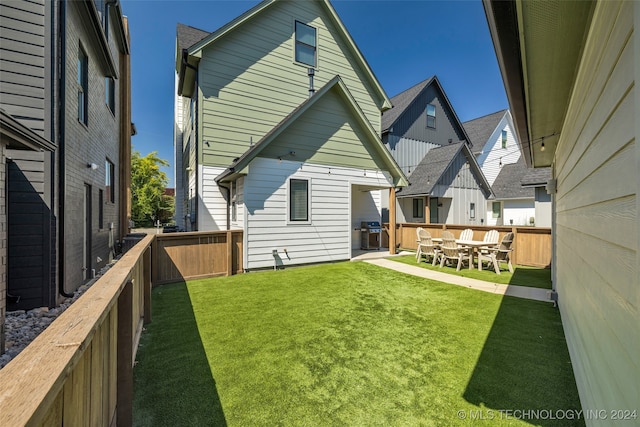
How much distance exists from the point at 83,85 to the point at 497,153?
2637 cm

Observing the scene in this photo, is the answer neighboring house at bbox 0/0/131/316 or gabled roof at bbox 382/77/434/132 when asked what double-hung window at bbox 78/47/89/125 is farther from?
gabled roof at bbox 382/77/434/132

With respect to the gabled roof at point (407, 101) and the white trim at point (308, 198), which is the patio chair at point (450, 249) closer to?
the white trim at point (308, 198)

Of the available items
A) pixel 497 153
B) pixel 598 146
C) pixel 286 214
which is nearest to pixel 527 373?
pixel 598 146

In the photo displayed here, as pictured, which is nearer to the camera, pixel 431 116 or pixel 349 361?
pixel 349 361

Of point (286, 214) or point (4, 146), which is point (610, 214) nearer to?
point (4, 146)

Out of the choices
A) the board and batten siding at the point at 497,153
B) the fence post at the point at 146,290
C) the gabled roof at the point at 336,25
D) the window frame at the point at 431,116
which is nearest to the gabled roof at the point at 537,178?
the window frame at the point at 431,116

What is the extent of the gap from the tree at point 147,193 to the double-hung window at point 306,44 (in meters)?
25.9

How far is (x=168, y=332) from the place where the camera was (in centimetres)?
441

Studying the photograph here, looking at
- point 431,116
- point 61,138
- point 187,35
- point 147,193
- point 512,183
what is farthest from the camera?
point 147,193

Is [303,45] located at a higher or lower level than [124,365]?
higher

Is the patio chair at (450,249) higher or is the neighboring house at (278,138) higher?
the neighboring house at (278,138)

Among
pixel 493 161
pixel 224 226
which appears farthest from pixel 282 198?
pixel 493 161

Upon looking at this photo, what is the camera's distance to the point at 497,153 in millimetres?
23422

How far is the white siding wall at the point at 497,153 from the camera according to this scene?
896 inches
